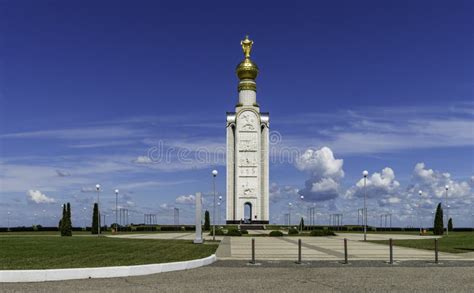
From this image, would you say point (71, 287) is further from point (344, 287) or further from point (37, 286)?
point (344, 287)

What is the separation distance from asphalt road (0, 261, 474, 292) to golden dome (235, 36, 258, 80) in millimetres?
67391

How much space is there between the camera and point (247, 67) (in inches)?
3302

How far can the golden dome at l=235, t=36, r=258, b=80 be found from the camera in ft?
276

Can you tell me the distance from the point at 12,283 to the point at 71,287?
72.7 inches

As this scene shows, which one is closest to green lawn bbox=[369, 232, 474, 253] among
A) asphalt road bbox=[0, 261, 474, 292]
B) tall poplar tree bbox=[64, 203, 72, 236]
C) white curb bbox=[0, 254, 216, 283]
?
asphalt road bbox=[0, 261, 474, 292]

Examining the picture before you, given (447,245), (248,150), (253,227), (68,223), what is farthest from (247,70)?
(447,245)

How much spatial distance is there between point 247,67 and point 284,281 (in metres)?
71.4

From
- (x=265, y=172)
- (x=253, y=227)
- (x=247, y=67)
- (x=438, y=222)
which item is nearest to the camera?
(x=438, y=222)

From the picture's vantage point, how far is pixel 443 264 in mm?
19562

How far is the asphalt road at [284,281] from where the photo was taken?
12.7 metres

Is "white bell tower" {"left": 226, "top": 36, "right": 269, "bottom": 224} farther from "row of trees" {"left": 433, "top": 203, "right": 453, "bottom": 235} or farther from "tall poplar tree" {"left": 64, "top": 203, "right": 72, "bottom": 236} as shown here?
"tall poplar tree" {"left": 64, "top": 203, "right": 72, "bottom": 236}

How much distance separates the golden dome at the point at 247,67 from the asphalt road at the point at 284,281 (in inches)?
2653

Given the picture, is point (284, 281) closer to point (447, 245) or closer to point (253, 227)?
point (447, 245)

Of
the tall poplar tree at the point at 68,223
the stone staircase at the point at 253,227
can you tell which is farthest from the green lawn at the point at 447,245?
the stone staircase at the point at 253,227
